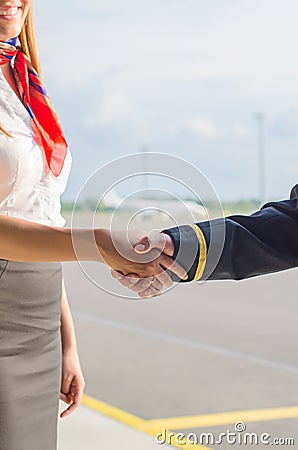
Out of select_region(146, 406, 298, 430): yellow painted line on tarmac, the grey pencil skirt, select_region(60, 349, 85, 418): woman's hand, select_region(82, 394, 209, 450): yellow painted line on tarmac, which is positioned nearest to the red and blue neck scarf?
the grey pencil skirt

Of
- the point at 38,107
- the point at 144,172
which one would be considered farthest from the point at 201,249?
the point at 38,107

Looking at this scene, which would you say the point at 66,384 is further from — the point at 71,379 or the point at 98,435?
the point at 98,435

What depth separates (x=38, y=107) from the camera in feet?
5.72

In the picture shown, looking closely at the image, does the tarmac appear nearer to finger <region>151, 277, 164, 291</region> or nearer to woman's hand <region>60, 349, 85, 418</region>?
woman's hand <region>60, 349, 85, 418</region>

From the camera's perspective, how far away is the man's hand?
1.52 metres

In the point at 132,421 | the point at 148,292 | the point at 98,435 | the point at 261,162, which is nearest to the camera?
the point at 148,292

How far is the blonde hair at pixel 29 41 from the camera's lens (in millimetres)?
1729

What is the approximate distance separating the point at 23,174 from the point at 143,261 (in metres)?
0.27

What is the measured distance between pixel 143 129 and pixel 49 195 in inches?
1328

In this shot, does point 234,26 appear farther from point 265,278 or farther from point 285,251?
point 285,251

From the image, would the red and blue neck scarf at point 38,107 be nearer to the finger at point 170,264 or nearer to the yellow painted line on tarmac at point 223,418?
the finger at point 170,264

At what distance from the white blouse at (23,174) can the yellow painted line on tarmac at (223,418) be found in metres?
1.98

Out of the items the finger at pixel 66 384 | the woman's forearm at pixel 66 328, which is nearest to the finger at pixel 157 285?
the woman's forearm at pixel 66 328

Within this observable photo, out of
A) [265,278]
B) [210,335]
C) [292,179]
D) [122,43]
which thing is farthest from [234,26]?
[292,179]
